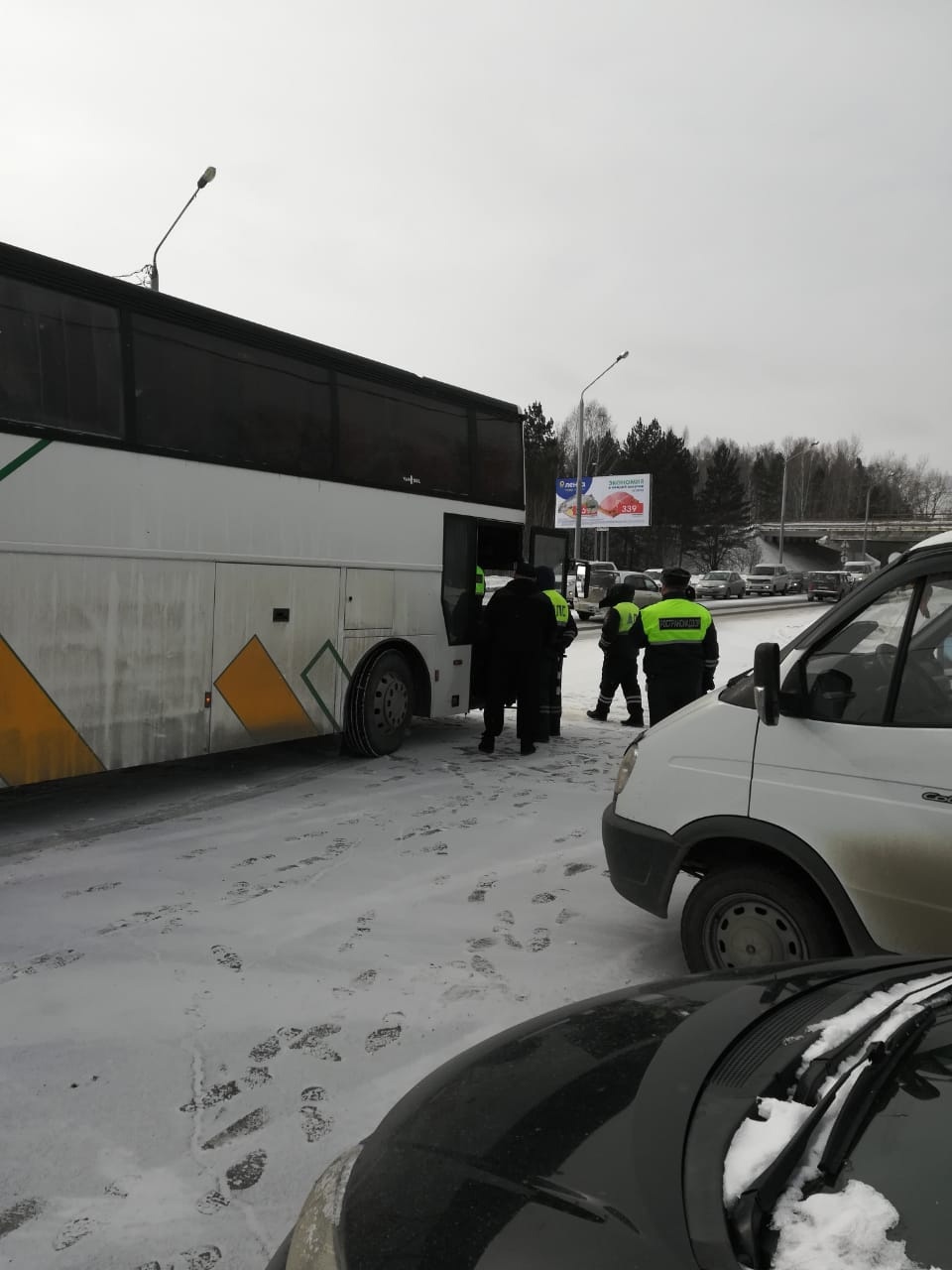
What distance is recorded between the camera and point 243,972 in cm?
396

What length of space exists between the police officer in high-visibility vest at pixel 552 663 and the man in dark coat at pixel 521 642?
A: 19 centimetres

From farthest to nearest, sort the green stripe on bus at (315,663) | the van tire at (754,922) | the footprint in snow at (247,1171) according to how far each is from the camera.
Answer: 1. the green stripe on bus at (315,663)
2. the van tire at (754,922)
3. the footprint in snow at (247,1171)

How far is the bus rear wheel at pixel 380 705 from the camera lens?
850cm

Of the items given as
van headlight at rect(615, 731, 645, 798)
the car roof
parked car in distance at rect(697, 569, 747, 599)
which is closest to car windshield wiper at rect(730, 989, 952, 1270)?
the car roof

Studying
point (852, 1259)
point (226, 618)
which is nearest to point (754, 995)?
point (852, 1259)

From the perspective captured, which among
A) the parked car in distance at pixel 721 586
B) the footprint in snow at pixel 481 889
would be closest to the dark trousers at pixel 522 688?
the footprint in snow at pixel 481 889

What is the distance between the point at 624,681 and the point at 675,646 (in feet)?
9.62

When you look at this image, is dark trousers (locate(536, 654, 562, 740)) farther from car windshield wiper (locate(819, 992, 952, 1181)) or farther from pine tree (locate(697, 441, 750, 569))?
pine tree (locate(697, 441, 750, 569))

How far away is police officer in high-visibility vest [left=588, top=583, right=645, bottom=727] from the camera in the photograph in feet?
36.4

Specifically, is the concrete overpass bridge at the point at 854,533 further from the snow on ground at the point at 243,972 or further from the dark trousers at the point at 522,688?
the snow on ground at the point at 243,972

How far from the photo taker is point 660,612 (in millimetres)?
8391

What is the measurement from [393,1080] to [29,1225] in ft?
3.68

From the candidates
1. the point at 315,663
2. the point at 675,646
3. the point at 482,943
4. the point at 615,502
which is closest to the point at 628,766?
the point at 482,943

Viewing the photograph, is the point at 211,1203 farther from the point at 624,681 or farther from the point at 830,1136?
the point at 624,681
